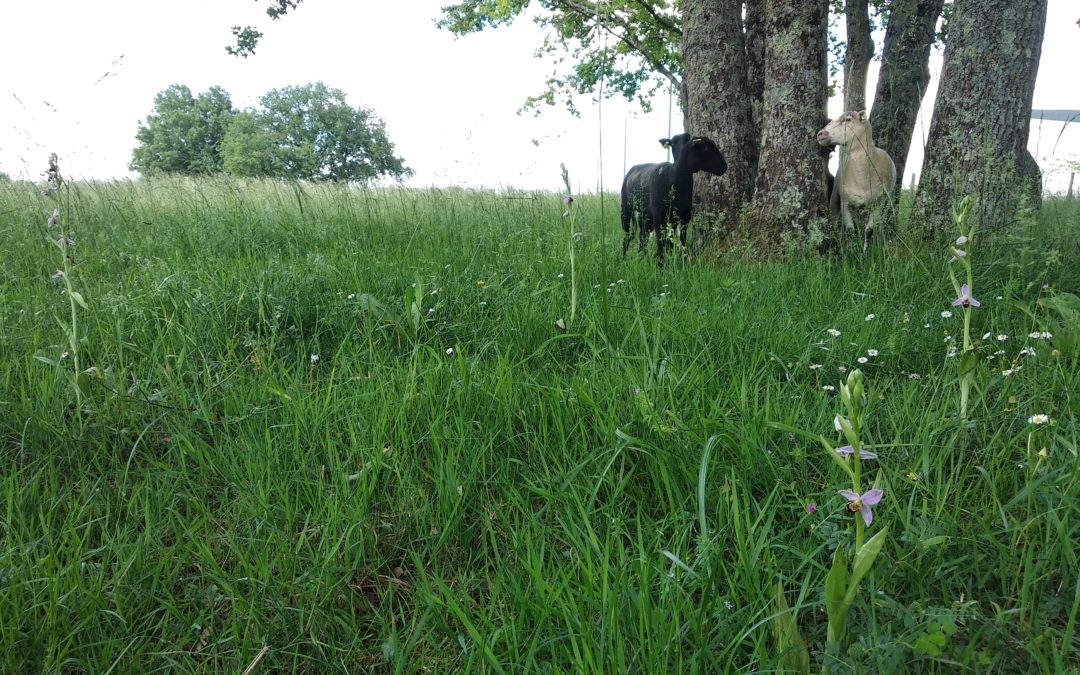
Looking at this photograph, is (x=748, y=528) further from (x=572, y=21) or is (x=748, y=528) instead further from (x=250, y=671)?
(x=572, y=21)

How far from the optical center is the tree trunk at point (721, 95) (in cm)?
519

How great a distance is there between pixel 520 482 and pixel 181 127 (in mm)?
61447

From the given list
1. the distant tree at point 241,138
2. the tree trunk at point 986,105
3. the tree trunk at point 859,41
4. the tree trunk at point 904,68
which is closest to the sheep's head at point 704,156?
the tree trunk at point 986,105

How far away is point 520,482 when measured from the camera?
187cm

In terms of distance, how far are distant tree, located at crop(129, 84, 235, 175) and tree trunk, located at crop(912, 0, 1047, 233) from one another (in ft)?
183

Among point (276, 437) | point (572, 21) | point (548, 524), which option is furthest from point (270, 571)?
point (572, 21)

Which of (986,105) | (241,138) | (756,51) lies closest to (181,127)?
(241,138)

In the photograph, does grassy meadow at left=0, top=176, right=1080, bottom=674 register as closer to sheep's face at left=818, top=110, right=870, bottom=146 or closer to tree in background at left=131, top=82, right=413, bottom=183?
sheep's face at left=818, top=110, right=870, bottom=146

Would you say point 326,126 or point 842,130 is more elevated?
point 326,126

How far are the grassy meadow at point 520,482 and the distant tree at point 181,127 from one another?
55.5 metres

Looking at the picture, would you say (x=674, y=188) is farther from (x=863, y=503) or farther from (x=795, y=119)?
(x=863, y=503)

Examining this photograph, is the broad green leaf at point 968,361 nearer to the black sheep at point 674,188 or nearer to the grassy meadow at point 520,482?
the grassy meadow at point 520,482

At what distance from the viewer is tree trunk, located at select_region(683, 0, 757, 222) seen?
5.19m

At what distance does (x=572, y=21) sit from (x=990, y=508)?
14945mm
